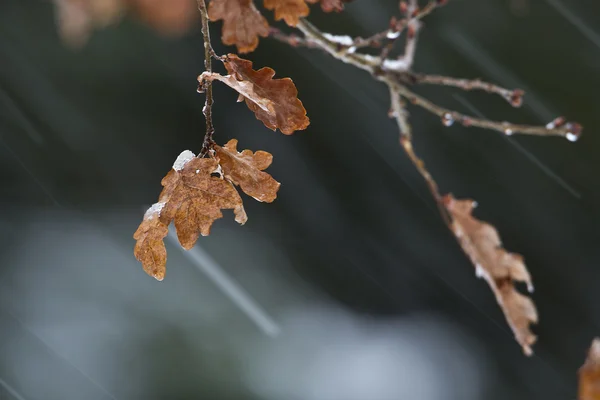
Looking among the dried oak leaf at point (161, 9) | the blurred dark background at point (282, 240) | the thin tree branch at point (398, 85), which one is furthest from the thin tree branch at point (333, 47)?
the blurred dark background at point (282, 240)

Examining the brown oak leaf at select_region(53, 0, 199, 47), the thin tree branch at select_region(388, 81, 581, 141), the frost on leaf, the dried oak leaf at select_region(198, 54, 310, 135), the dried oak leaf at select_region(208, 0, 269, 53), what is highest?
the brown oak leaf at select_region(53, 0, 199, 47)

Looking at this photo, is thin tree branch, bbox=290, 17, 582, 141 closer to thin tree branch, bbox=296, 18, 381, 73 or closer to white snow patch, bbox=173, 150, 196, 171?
thin tree branch, bbox=296, 18, 381, 73

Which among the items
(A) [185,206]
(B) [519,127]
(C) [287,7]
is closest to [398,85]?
(B) [519,127]

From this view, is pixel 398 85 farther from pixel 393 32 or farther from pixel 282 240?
pixel 282 240

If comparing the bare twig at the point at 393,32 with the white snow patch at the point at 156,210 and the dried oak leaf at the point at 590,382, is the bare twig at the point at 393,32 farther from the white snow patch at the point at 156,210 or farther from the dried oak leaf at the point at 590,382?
the dried oak leaf at the point at 590,382

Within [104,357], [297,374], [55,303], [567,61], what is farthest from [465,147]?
[55,303]

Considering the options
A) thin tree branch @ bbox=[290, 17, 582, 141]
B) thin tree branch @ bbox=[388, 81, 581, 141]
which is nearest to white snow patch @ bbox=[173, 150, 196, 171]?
thin tree branch @ bbox=[290, 17, 582, 141]

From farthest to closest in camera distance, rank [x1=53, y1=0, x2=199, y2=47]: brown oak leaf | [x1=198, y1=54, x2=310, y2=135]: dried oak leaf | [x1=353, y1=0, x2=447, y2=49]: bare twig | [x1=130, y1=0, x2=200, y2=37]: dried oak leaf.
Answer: [x1=130, y1=0, x2=200, y2=37]: dried oak leaf → [x1=53, y1=0, x2=199, y2=47]: brown oak leaf → [x1=353, y1=0, x2=447, y2=49]: bare twig → [x1=198, y1=54, x2=310, y2=135]: dried oak leaf
